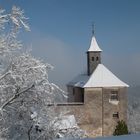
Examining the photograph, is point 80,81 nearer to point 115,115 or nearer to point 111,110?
point 111,110

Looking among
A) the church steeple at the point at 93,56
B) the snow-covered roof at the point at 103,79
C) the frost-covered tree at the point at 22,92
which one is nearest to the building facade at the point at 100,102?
the snow-covered roof at the point at 103,79

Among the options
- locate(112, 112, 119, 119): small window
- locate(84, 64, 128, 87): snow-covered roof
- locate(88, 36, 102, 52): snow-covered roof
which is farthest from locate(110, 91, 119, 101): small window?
locate(88, 36, 102, 52): snow-covered roof

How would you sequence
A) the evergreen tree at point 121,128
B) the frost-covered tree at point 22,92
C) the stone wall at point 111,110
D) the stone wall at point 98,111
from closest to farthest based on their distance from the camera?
the frost-covered tree at point 22,92, the evergreen tree at point 121,128, the stone wall at point 98,111, the stone wall at point 111,110

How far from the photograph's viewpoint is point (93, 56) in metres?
31.5

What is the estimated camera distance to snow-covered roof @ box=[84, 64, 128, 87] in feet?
93.4

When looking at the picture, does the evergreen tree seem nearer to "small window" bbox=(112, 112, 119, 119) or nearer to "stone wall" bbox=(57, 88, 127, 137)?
"small window" bbox=(112, 112, 119, 119)

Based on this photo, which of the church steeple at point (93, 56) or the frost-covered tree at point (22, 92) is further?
the church steeple at point (93, 56)

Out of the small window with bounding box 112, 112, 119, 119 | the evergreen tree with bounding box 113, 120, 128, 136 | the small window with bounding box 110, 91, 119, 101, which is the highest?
the small window with bounding box 110, 91, 119, 101

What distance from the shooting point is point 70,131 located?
974cm

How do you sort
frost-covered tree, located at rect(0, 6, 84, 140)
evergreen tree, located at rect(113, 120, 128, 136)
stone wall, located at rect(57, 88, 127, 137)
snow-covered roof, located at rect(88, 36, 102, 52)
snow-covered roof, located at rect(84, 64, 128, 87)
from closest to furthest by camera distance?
frost-covered tree, located at rect(0, 6, 84, 140), evergreen tree, located at rect(113, 120, 128, 136), stone wall, located at rect(57, 88, 127, 137), snow-covered roof, located at rect(84, 64, 128, 87), snow-covered roof, located at rect(88, 36, 102, 52)

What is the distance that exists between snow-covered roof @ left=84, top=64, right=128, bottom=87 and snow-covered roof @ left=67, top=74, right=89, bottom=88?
63 cm

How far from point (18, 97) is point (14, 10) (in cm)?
186

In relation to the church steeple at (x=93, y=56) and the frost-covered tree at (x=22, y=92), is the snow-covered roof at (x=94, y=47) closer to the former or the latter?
the church steeple at (x=93, y=56)

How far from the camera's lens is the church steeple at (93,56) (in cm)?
3092
